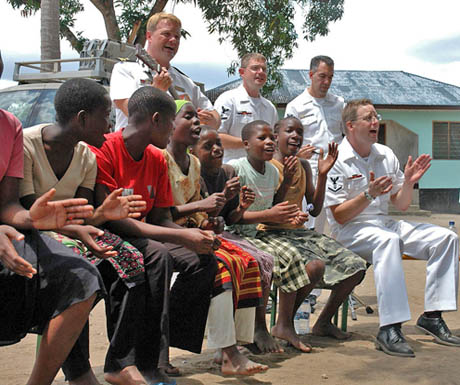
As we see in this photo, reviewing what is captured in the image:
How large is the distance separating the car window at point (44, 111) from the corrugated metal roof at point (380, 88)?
13124 mm

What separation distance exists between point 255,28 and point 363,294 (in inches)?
393

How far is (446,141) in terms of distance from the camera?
21734 mm

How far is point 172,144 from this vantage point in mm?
4105

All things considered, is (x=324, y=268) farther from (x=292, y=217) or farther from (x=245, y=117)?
(x=245, y=117)

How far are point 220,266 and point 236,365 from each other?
0.60 m

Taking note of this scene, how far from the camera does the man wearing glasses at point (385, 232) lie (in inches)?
186

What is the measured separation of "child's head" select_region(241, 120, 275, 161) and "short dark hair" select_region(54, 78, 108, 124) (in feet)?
5.92

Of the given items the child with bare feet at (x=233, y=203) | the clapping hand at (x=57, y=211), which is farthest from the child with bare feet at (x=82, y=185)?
the child with bare feet at (x=233, y=203)

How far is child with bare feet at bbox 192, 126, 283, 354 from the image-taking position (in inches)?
169

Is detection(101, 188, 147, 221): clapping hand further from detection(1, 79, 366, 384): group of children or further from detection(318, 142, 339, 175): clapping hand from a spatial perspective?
detection(318, 142, 339, 175): clapping hand

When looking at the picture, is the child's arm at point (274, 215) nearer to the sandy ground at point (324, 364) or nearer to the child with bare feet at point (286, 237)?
the child with bare feet at point (286, 237)

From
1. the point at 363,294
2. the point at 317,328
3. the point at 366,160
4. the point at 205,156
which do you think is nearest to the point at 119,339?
the point at 205,156

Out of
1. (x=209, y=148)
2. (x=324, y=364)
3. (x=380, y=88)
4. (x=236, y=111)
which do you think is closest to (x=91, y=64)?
(x=236, y=111)

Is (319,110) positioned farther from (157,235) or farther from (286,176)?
(157,235)
